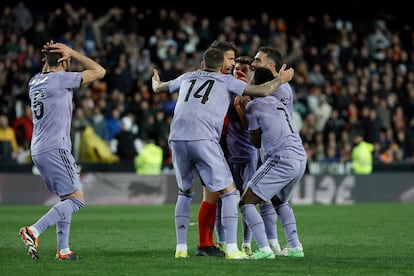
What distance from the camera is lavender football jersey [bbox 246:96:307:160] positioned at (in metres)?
10.6

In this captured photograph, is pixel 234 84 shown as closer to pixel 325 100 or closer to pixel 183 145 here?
pixel 183 145

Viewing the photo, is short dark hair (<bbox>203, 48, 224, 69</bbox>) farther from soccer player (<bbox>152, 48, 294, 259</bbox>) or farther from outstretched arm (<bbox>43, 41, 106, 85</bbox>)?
outstretched arm (<bbox>43, 41, 106, 85</bbox>)

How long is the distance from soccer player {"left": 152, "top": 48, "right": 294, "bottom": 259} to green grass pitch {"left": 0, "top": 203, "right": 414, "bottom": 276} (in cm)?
42

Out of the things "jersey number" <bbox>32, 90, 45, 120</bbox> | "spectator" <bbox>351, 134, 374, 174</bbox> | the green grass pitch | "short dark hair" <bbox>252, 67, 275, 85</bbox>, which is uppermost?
"short dark hair" <bbox>252, 67, 275, 85</bbox>

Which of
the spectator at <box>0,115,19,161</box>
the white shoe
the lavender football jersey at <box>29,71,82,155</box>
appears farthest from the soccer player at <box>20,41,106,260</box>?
the spectator at <box>0,115,19,161</box>

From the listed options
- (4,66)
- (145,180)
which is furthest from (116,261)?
(4,66)

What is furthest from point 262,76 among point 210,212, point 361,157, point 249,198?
point 361,157

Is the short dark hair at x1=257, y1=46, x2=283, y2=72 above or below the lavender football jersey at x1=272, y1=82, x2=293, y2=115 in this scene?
above

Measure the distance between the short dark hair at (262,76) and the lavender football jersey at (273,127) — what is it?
7.6 inches

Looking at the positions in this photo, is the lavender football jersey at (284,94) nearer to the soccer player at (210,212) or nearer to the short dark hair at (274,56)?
the short dark hair at (274,56)

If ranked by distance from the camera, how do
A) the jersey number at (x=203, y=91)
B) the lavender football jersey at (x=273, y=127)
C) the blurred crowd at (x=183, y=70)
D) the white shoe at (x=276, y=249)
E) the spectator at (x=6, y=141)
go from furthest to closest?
the blurred crowd at (x=183, y=70), the spectator at (x=6, y=141), the white shoe at (x=276, y=249), the lavender football jersey at (x=273, y=127), the jersey number at (x=203, y=91)

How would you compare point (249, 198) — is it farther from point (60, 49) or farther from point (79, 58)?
point (60, 49)

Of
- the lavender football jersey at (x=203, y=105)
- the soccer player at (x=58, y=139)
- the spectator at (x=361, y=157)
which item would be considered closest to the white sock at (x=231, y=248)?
the lavender football jersey at (x=203, y=105)

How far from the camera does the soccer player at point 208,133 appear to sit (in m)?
10.1
